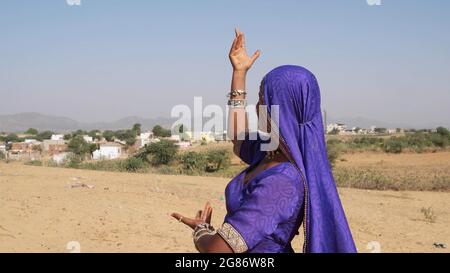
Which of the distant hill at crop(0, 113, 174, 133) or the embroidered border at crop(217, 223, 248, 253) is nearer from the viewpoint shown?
the embroidered border at crop(217, 223, 248, 253)

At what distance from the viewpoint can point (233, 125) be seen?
2473 mm

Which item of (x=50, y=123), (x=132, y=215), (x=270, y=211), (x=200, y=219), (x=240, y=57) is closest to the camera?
(x=270, y=211)

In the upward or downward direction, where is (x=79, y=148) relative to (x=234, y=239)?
downward

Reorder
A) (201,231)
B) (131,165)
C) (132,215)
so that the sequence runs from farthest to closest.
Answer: (131,165) → (132,215) → (201,231)

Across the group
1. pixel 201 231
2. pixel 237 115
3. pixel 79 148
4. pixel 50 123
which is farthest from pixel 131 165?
pixel 50 123

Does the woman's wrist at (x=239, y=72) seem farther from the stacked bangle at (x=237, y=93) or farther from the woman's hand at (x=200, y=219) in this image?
the woman's hand at (x=200, y=219)

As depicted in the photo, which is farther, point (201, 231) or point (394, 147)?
point (394, 147)

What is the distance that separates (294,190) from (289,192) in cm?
2

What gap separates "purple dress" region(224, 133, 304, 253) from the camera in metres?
1.83

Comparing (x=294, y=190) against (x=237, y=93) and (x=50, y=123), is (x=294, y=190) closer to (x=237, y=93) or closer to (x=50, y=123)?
(x=237, y=93)

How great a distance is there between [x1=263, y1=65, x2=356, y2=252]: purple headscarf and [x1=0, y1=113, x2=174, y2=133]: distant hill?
4289 inches

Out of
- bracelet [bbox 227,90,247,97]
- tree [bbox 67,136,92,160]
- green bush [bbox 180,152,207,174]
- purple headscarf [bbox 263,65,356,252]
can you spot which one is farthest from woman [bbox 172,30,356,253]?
tree [bbox 67,136,92,160]

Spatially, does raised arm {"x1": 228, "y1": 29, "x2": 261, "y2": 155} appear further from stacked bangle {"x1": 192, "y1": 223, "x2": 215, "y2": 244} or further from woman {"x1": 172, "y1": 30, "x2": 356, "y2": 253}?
stacked bangle {"x1": 192, "y1": 223, "x2": 215, "y2": 244}

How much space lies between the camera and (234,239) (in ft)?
5.99
